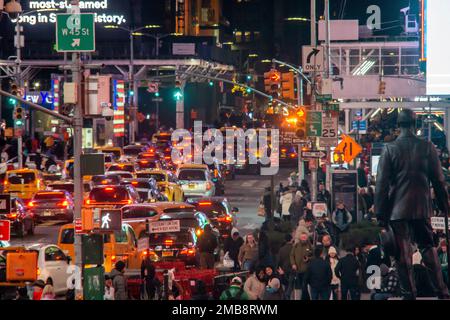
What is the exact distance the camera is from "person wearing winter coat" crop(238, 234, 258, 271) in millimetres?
23406

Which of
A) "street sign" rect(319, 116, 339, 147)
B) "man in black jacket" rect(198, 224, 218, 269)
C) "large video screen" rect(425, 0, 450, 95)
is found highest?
"large video screen" rect(425, 0, 450, 95)

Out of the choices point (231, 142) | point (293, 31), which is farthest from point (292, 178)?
point (293, 31)

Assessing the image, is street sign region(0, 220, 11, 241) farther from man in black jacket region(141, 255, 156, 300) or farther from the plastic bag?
the plastic bag

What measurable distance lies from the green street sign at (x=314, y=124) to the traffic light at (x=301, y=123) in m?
0.16

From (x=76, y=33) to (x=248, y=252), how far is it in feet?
18.8

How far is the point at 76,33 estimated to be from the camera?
22.0m

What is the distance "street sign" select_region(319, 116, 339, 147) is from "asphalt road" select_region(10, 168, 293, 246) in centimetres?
379

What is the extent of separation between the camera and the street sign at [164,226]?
78.6 ft

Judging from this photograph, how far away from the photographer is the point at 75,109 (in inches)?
873

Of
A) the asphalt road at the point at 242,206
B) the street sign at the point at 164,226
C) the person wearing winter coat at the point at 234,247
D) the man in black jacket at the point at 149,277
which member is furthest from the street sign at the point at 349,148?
the man in black jacket at the point at 149,277

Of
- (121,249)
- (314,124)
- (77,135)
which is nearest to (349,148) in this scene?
(314,124)

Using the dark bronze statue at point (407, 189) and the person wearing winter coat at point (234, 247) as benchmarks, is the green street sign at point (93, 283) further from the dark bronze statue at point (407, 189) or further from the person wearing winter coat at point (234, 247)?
the dark bronze statue at point (407, 189)

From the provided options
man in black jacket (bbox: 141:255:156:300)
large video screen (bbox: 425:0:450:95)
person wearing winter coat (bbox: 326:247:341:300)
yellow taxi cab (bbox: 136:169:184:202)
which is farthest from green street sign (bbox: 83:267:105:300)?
yellow taxi cab (bbox: 136:169:184:202)
